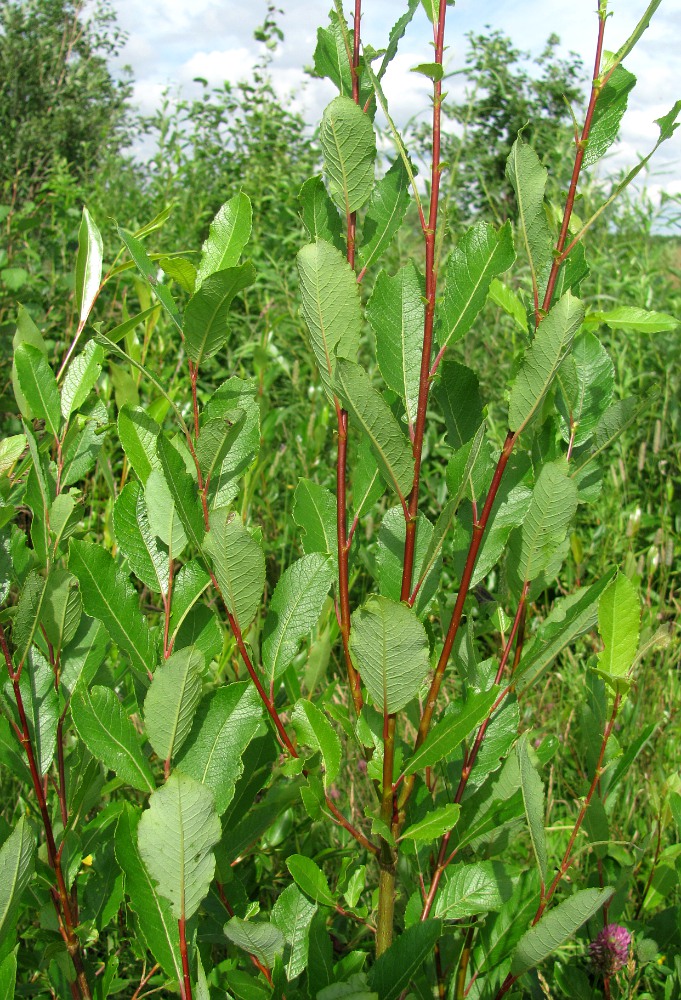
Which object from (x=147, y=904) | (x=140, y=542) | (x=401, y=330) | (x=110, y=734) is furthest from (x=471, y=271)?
(x=147, y=904)

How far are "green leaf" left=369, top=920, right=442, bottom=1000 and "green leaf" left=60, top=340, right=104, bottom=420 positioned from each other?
0.62 m

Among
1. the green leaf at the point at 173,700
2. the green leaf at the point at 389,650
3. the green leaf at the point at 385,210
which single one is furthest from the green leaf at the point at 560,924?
the green leaf at the point at 385,210

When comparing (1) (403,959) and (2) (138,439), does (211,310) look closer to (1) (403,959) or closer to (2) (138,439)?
(2) (138,439)

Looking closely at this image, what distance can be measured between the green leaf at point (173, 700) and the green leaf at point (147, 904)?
8 cm

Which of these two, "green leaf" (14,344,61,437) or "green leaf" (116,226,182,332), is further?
"green leaf" (14,344,61,437)

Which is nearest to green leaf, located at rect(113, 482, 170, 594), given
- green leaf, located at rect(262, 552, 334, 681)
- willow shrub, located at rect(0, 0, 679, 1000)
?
willow shrub, located at rect(0, 0, 679, 1000)

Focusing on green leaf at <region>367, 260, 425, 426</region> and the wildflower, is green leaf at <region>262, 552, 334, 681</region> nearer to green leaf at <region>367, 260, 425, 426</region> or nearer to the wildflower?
green leaf at <region>367, 260, 425, 426</region>

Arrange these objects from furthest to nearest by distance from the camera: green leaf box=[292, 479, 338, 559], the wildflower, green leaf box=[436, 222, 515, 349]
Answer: the wildflower
green leaf box=[292, 479, 338, 559]
green leaf box=[436, 222, 515, 349]

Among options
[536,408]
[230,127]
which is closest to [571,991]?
[536,408]

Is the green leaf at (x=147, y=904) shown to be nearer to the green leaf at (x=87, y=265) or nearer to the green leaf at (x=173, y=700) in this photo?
the green leaf at (x=173, y=700)

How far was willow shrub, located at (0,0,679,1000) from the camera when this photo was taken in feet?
2.33

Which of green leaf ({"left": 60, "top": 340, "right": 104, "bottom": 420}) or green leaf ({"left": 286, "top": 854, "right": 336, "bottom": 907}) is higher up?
green leaf ({"left": 60, "top": 340, "right": 104, "bottom": 420})

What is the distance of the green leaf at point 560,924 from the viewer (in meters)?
0.73

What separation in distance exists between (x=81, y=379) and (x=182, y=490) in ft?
1.04
